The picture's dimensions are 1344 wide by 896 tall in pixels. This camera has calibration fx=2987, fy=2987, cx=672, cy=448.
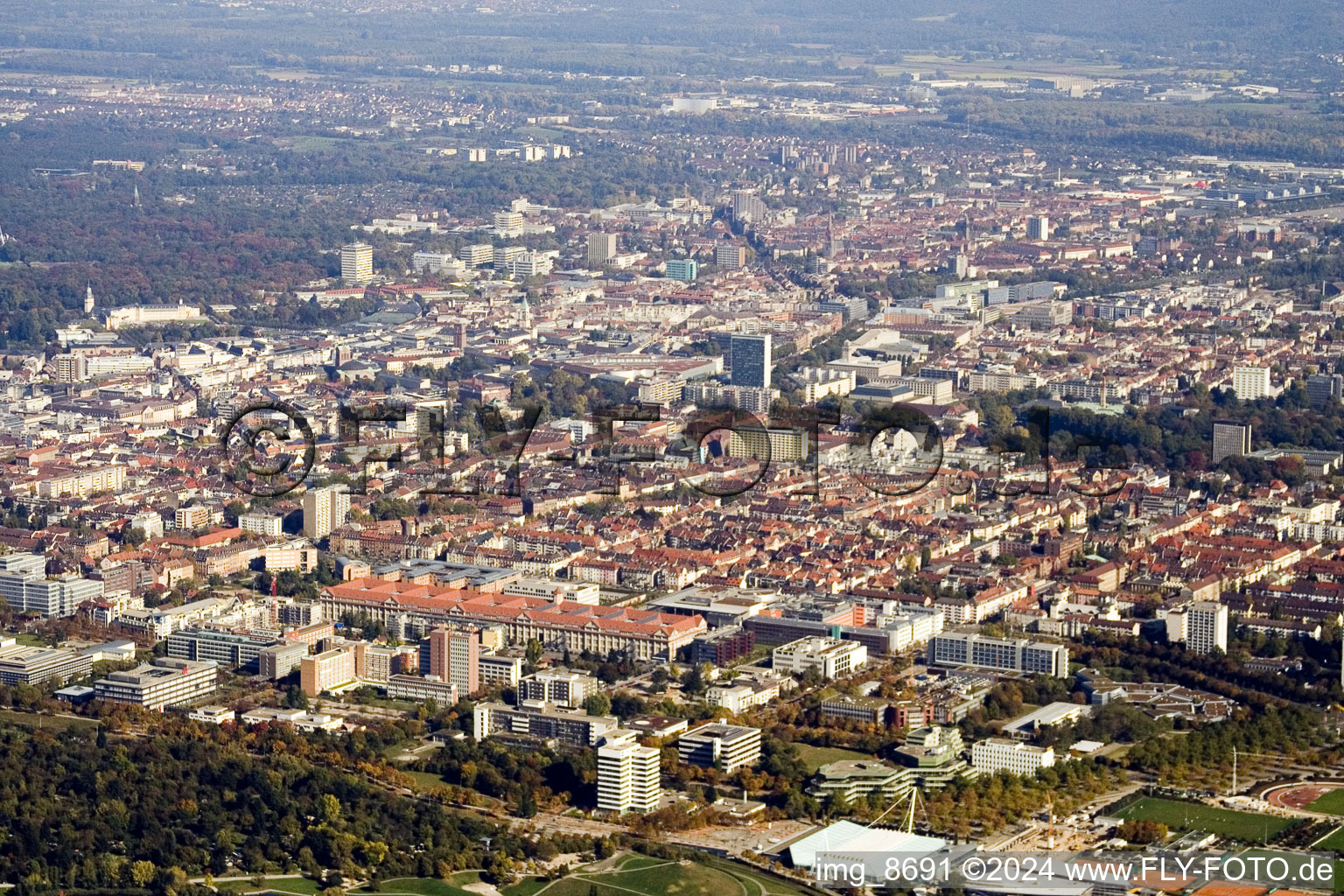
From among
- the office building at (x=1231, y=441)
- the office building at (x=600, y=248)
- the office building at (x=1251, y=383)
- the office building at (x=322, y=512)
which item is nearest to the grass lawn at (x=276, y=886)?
the office building at (x=322, y=512)

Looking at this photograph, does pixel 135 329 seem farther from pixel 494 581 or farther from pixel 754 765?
pixel 754 765

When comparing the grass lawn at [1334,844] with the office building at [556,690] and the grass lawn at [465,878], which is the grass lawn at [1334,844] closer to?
the grass lawn at [465,878]

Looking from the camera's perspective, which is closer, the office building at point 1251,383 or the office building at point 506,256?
the office building at point 1251,383

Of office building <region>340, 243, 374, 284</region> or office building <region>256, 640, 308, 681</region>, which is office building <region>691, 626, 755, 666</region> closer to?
office building <region>256, 640, 308, 681</region>

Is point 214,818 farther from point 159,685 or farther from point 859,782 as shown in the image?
point 859,782

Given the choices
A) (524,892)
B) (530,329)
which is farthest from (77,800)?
(530,329)

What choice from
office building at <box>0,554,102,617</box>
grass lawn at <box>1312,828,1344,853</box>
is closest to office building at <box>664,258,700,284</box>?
office building at <box>0,554,102,617</box>

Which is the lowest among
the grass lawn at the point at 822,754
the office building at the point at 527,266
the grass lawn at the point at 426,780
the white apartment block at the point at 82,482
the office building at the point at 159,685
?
the office building at the point at 527,266
